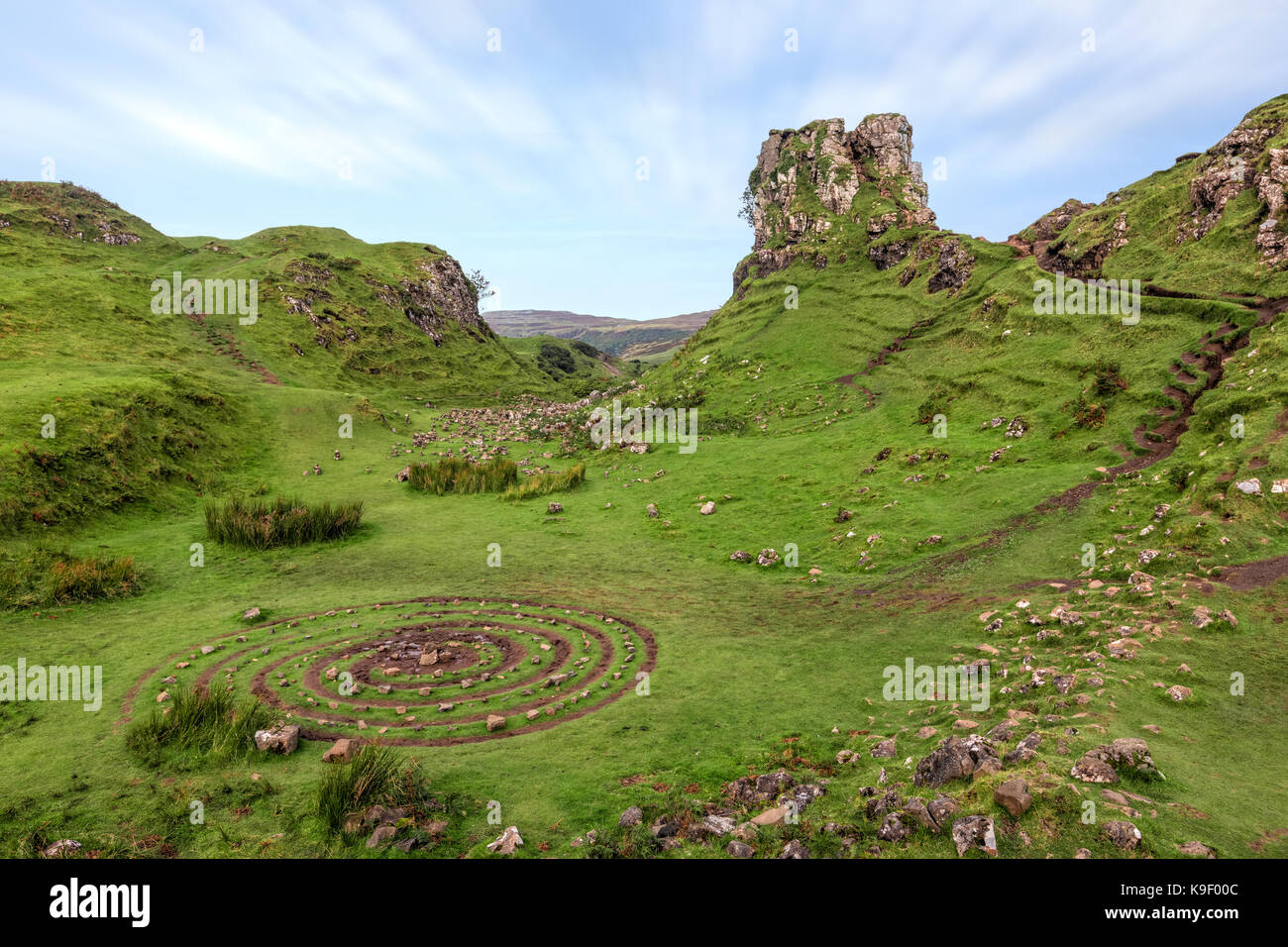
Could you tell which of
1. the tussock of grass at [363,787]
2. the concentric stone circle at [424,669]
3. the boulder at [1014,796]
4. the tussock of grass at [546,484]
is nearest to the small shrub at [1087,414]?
the concentric stone circle at [424,669]

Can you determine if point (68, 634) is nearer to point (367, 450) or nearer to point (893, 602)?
point (893, 602)

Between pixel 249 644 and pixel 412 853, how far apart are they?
39.2ft

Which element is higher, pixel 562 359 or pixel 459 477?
pixel 562 359

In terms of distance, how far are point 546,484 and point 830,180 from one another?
203 ft

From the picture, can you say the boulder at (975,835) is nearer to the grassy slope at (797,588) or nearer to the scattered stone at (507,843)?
the grassy slope at (797,588)

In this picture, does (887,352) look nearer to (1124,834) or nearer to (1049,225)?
(1049,225)

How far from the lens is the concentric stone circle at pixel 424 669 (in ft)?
43.3

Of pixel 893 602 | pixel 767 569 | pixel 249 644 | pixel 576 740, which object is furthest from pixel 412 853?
pixel 767 569

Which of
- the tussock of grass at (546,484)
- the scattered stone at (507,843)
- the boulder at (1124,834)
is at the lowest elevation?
the scattered stone at (507,843)

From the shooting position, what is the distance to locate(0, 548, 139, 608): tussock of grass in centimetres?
1892

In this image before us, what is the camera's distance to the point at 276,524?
27.2 m

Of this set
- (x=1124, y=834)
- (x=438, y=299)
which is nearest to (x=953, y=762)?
(x=1124, y=834)

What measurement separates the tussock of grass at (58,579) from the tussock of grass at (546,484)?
18480 mm

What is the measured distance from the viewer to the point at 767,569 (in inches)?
936
